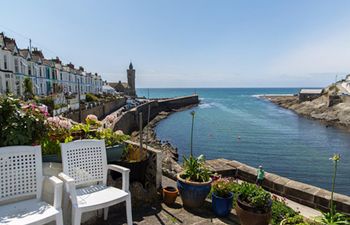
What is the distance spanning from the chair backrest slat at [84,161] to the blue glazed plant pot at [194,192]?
1.28 m

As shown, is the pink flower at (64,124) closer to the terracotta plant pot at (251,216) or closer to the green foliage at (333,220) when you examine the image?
the terracotta plant pot at (251,216)

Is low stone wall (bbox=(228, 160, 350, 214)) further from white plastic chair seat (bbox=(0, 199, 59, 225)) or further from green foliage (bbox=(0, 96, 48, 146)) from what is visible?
green foliage (bbox=(0, 96, 48, 146))

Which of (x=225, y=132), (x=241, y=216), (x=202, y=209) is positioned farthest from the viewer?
(x=225, y=132)

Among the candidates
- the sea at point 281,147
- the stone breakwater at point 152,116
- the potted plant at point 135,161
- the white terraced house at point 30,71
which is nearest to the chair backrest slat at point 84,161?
the potted plant at point 135,161

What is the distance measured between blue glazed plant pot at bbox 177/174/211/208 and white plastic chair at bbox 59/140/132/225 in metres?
1.09

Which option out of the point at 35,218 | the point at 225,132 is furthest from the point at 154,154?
the point at 225,132

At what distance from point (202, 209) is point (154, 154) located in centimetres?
114

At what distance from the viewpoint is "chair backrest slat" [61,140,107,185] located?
2.79 m

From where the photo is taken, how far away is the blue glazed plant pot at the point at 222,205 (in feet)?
11.6

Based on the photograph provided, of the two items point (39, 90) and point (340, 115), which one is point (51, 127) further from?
→ point (340, 115)

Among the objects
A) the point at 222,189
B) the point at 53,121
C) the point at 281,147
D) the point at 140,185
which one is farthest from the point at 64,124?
the point at 281,147

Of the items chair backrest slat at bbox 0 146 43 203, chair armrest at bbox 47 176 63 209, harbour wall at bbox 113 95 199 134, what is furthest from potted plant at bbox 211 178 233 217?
harbour wall at bbox 113 95 199 134

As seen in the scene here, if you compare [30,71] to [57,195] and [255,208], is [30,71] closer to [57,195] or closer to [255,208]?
[57,195]

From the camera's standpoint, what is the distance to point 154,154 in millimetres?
3887
